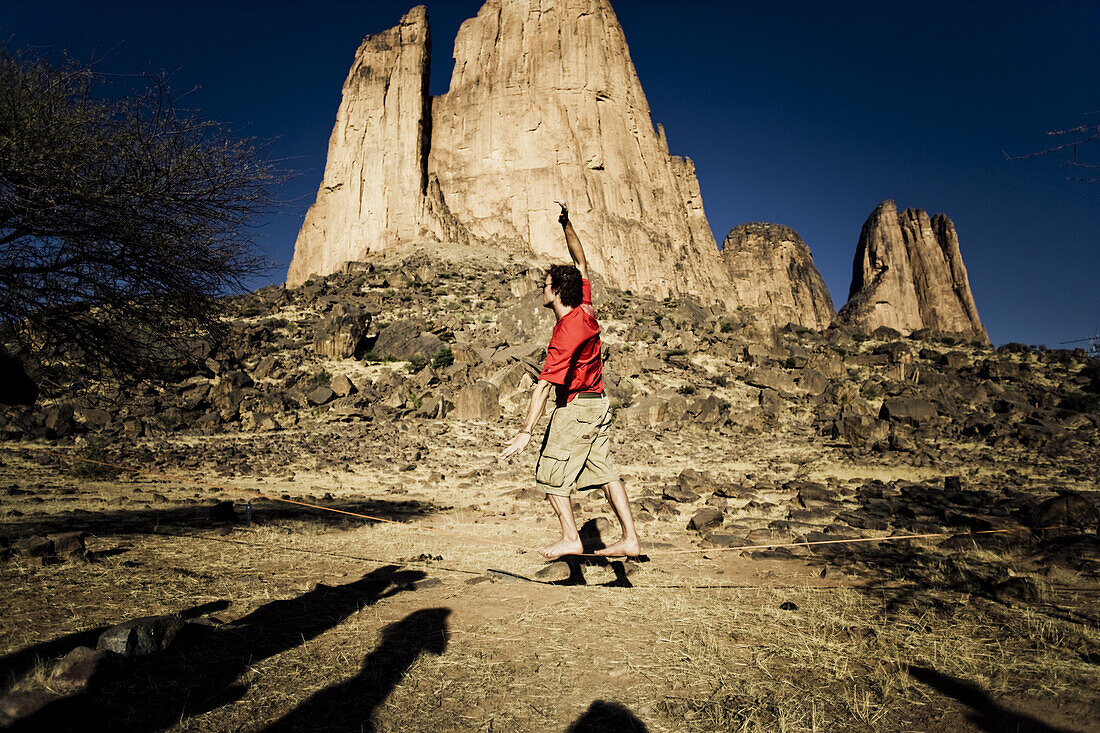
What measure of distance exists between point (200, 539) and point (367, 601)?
2697mm

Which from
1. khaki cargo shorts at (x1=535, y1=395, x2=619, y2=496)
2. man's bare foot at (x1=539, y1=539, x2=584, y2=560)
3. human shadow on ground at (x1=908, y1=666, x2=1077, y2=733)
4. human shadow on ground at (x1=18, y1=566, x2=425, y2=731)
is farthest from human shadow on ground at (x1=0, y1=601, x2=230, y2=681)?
human shadow on ground at (x1=908, y1=666, x2=1077, y2=733)

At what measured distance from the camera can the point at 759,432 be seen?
16359 mm

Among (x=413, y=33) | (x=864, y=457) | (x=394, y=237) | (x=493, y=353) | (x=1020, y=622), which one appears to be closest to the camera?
(x=1020, y=622)

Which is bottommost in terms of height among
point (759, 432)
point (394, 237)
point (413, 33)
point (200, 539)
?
point (200, 539)

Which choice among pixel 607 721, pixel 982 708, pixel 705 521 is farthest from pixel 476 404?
pixel 982 708

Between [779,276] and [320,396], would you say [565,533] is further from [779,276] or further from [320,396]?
[779,276]

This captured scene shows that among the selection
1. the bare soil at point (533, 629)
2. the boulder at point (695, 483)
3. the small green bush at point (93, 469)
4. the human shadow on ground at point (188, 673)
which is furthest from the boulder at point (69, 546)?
the boulder at point (695, 483)

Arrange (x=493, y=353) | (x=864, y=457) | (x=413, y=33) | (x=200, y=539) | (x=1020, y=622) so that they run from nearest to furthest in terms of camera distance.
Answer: (x=1020, y=622) → (x=200, y=539) → (x=864, y=457) → (x=493, y=353) → (x=413, y=33)

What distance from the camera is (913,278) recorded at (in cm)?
6150

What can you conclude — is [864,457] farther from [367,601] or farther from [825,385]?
[367,601]

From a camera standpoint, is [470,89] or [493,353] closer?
[493,353]

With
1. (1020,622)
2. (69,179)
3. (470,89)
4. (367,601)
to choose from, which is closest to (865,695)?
(1020,622)

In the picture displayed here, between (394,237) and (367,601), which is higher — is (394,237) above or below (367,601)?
above

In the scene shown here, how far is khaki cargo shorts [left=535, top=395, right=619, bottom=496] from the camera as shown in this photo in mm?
3842
